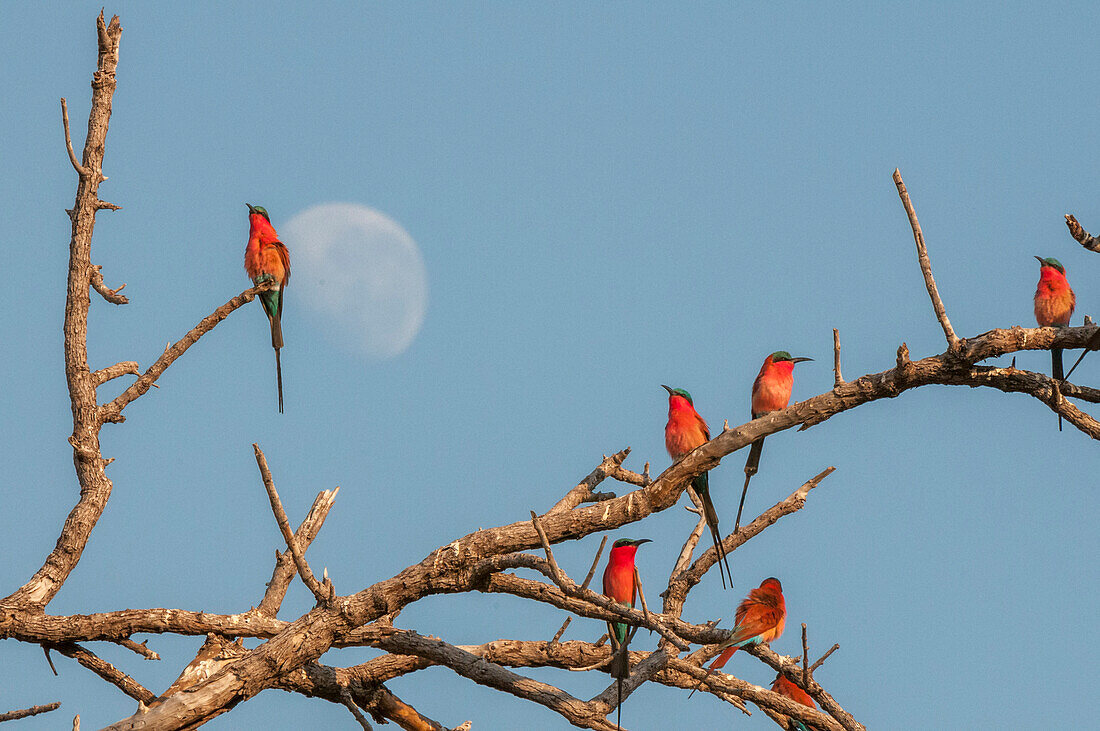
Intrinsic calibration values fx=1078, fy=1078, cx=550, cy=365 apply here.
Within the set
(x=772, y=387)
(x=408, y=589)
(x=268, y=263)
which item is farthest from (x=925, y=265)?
(x=268, y=263)

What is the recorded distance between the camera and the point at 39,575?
248 inches

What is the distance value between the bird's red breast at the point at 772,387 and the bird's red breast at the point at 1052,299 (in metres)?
1.85

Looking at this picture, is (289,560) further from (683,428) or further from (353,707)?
(683,428)

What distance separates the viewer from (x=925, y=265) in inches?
193

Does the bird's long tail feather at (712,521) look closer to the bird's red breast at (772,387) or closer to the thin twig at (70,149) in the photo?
the bird's red breast at (772,387)

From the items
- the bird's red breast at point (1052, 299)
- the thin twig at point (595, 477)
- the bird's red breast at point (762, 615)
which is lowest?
the bird's red breast at point (762, 615)

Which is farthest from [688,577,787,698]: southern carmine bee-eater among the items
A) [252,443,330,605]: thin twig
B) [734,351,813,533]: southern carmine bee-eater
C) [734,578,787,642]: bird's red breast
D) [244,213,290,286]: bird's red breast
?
[244,213,290,286]: bird's red breast

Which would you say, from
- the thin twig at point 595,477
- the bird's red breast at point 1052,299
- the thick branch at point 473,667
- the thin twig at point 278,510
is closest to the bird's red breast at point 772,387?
the thin twig at point 595,477

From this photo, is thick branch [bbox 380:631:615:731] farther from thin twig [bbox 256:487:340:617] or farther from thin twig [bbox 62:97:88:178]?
thin twig [bbox 62:97:88:178]

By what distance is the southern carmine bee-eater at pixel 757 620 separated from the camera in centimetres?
705

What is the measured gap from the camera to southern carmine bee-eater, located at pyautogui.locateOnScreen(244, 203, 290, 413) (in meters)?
9.27

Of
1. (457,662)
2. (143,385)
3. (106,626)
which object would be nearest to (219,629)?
(106,626)

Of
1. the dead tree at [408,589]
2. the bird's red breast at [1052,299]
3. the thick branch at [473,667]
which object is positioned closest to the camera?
the dead tree at [408,589]

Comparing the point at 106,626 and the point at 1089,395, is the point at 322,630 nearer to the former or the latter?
the point at 106,626
